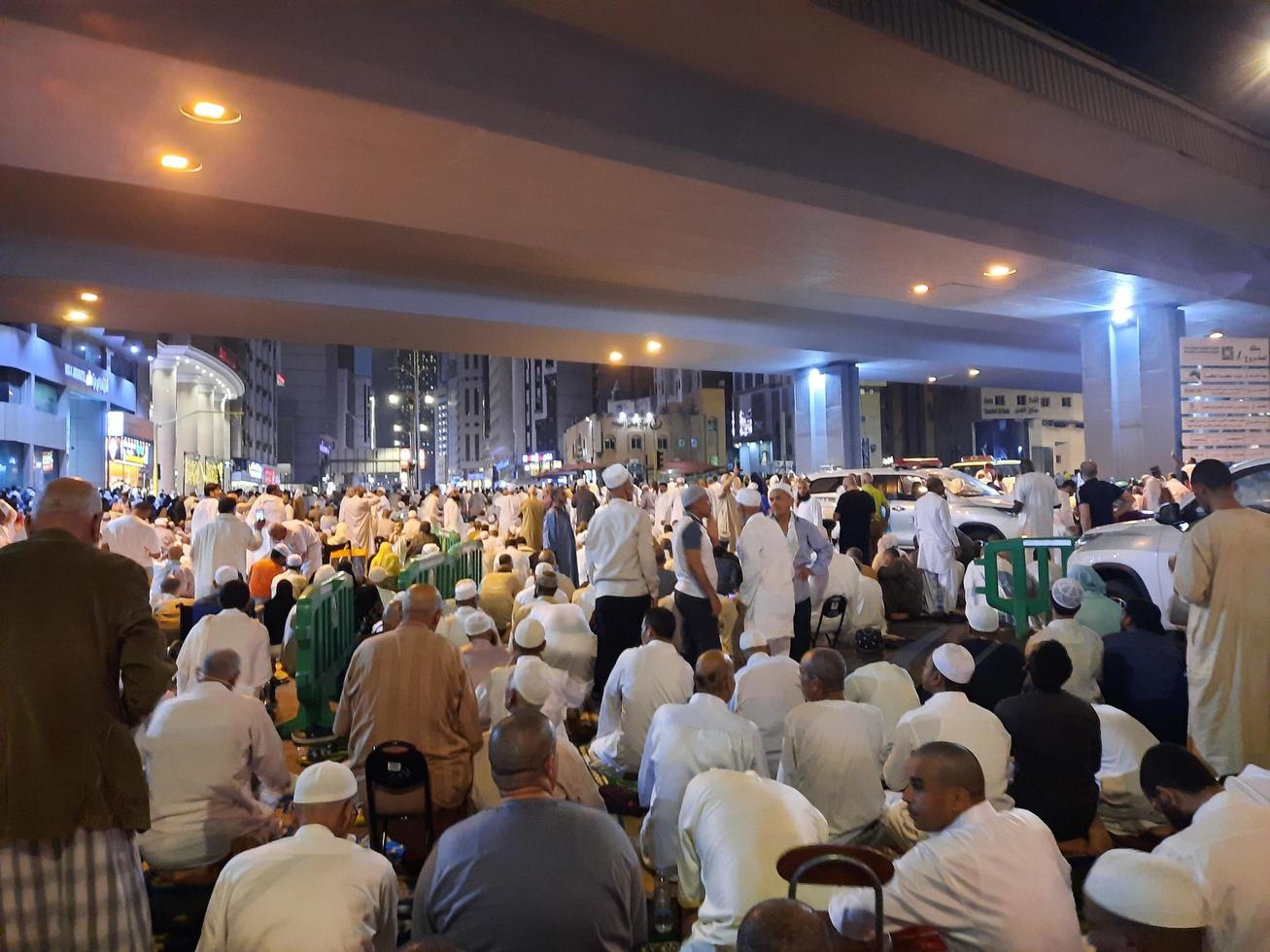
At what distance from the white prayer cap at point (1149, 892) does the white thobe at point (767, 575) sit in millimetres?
5069

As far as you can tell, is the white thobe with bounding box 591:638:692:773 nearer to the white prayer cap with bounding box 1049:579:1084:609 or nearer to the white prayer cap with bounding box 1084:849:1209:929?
the white prayer cap with bounding box 1049:579:1084:609

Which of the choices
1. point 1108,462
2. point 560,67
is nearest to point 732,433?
point 1108,462

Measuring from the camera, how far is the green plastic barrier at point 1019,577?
9.45 m

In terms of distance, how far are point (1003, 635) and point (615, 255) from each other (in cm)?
661

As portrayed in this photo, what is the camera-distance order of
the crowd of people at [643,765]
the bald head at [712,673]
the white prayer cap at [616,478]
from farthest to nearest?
the white prayer cap at [616,478] < the bald head at [712,673] < the crowd of people at [643,765]

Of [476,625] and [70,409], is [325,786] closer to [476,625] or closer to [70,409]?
[476,625]

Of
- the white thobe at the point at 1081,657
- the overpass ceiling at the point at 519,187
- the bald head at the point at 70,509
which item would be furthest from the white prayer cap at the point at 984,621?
the bald head at the point at 70,509

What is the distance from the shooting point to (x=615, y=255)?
498 inches

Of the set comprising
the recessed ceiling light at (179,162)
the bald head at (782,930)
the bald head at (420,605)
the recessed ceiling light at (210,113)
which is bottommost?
the bald head at (782,930)

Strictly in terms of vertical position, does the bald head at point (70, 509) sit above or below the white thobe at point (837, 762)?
above

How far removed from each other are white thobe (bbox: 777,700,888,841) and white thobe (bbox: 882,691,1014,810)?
139mm

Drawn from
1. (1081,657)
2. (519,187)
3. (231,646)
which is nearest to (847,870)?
(1081,657)

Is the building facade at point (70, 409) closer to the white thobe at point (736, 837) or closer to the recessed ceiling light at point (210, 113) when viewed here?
the recessed ceiling light at point (210, 113)

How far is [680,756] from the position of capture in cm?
445
